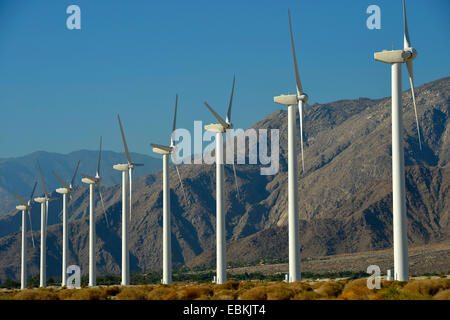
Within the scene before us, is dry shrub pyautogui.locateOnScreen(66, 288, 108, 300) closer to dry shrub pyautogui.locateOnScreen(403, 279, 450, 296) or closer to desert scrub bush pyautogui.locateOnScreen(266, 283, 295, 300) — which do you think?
desert scrub bush pyautogui.locateOnScreen(266, 283, 295, 300)

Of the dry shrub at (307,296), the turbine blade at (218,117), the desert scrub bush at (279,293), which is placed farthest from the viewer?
the turbine blade at (218,117)

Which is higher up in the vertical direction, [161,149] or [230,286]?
[161,149]

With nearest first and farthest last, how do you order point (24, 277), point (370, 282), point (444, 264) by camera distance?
point (370, 282) → point (24, 277) → point (444, 264)

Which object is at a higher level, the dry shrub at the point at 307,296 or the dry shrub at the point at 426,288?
the dry shrub at the point at 426,288

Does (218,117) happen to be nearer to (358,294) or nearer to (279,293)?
(279,293)

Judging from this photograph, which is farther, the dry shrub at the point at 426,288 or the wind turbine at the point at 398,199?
the wind turbine at the point at 398,199

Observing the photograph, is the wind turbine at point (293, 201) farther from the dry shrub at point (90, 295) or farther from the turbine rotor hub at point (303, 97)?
the dry shrub at point (90, 295)

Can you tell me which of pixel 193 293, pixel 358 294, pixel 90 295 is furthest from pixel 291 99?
pixel 358 294

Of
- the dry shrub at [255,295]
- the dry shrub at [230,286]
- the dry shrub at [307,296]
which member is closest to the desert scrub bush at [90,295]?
the dry shrub at [255,295]

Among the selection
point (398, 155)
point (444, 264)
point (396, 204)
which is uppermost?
point (398, 155)
